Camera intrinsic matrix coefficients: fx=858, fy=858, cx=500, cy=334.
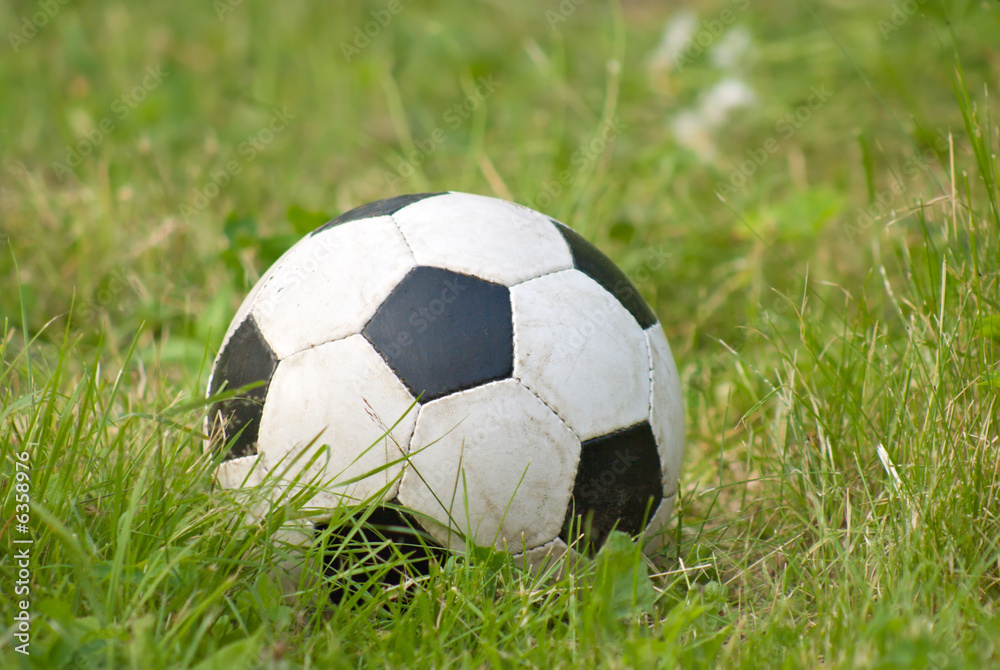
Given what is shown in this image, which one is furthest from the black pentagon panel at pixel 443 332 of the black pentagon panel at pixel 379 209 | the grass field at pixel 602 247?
the grass field at pixel 602 247

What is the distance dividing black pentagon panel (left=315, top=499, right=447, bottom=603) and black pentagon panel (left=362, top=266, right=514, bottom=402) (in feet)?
0.95

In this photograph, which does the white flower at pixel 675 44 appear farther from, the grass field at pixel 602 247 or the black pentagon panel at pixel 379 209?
the black pentagon panel at pixel 379 209

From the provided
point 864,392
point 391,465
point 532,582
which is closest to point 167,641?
point 391,465

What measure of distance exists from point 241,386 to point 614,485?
92 centimetres

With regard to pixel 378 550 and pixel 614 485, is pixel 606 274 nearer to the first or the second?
pixel 614 485

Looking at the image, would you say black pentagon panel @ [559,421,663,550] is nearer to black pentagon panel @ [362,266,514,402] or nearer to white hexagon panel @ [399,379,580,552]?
white hexagon panel @ [399,379,580,552]

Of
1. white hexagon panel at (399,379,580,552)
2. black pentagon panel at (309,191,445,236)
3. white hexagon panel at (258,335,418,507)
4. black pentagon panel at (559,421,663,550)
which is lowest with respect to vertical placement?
black pentagon panel at (559,421,663,550)

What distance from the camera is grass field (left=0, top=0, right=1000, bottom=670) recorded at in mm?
1772

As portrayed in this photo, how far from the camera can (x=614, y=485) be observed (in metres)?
2.02

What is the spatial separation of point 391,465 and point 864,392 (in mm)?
1295

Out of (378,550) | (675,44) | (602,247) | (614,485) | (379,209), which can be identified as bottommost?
(602,247)

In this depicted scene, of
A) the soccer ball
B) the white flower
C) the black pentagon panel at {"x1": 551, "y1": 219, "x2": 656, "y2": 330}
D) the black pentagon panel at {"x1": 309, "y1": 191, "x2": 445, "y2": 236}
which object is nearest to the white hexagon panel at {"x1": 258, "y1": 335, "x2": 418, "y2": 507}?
the soccer ball

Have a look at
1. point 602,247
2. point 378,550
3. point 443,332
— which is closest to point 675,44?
point 602,247

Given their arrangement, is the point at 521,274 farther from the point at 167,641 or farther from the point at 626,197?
the point at 626,197
